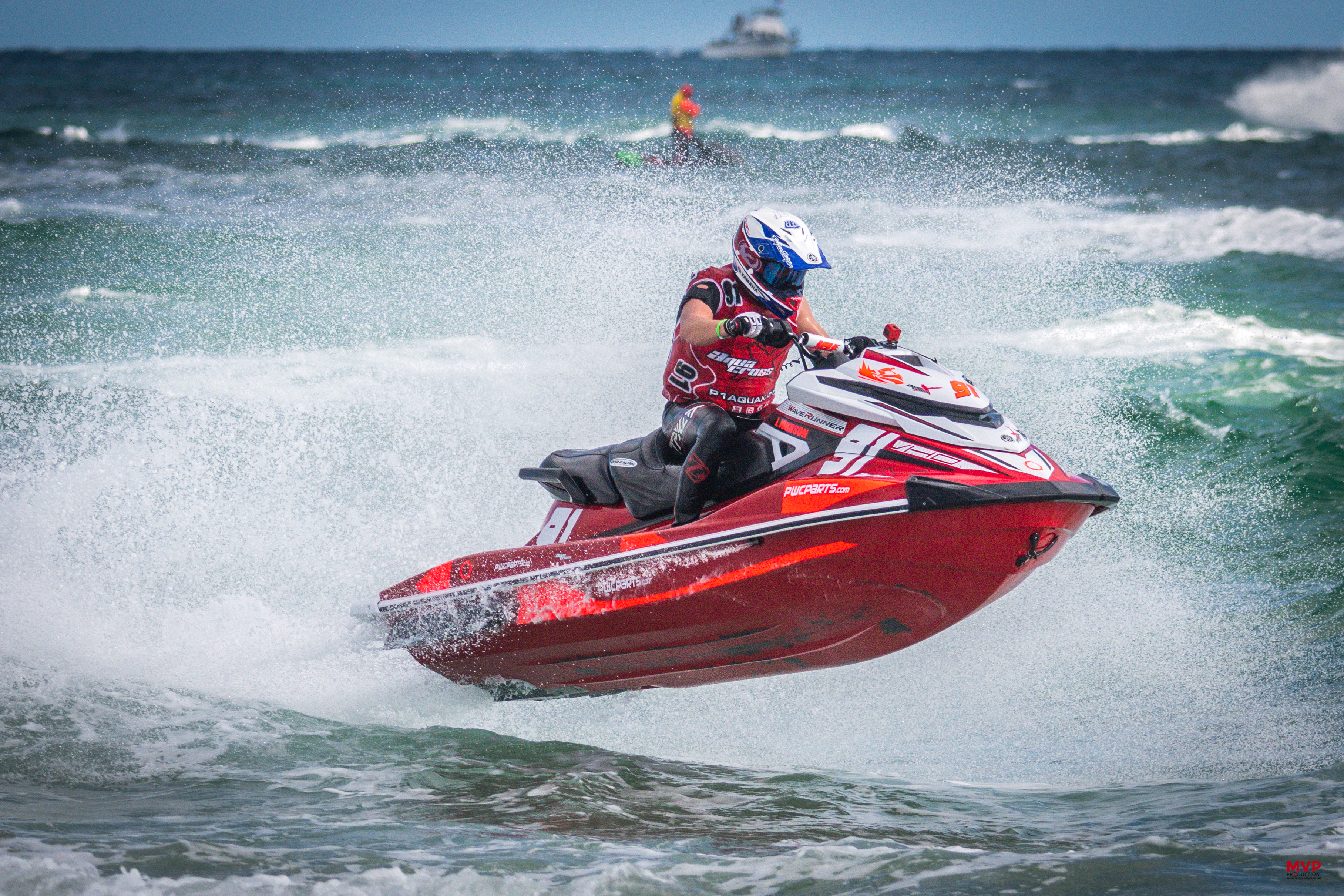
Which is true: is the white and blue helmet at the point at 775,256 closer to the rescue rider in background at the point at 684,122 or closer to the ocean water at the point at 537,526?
the ocean water at the point at 537,526

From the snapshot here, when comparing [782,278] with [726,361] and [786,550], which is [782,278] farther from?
[786,550]

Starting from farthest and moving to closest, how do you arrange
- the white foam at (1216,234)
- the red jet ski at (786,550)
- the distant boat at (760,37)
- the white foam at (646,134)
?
the distant boat at (760,37) → the white foam at (646,134) → the white foam at (1216,234) → the red jet ski at (786,550)

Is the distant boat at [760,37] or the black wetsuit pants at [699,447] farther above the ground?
the distant boat at [760,37]

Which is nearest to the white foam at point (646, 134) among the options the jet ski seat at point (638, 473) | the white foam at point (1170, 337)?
the white foam at point (1170, 337)

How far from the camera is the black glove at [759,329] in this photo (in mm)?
3645

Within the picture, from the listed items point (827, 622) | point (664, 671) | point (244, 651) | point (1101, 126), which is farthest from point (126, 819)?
point (1101, 126)

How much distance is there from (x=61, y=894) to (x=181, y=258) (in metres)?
9.44

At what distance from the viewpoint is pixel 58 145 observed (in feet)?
69.4

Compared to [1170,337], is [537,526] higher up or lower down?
lower down

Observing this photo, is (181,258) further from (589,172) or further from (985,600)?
(985,600)

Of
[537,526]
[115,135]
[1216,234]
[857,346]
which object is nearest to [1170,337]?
[1216,234]

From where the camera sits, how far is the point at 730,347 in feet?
13.5

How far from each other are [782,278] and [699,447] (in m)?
0.68

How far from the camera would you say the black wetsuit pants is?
13.3 feet
